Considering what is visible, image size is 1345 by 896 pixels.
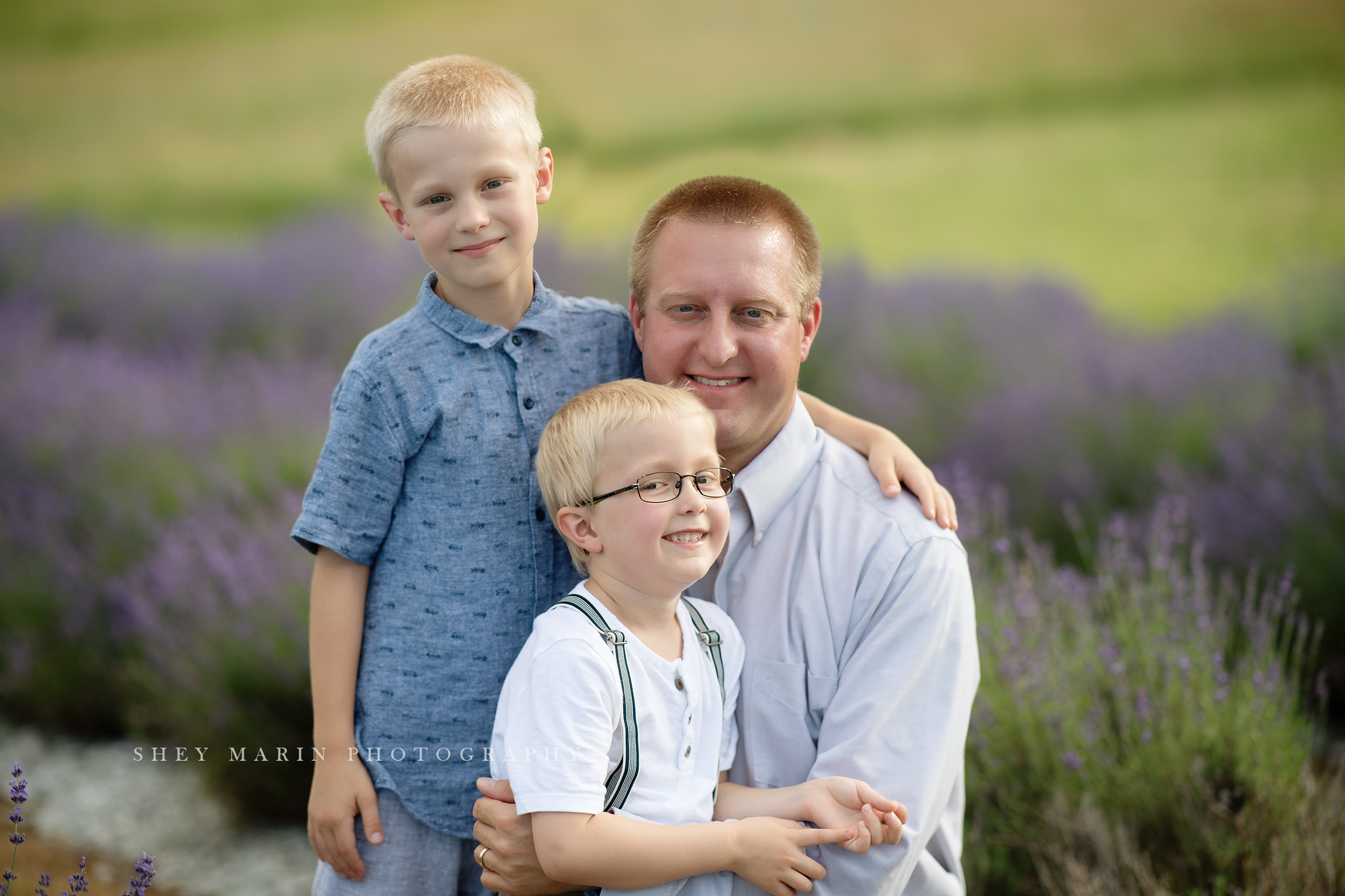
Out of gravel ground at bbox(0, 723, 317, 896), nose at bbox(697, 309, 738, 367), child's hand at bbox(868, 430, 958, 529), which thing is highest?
nose at bbox(697, 309, 738, 367)

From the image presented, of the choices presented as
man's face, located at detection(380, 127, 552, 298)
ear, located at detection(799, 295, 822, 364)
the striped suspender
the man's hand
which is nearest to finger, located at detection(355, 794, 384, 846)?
the man's hand

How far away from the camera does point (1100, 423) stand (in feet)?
14.9

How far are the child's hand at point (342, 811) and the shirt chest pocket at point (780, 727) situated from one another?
0.70 meters

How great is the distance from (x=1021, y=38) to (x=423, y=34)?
131 inches

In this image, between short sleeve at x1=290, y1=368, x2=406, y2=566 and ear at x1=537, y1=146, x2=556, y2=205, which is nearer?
short sleeve at x1=290, y1=368, x2=406, y2=566

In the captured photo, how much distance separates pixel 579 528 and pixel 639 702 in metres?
0.31

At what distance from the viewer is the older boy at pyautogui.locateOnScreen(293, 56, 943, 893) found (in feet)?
6.11

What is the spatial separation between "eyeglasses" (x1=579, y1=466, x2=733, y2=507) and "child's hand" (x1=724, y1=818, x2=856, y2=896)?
0.54 m

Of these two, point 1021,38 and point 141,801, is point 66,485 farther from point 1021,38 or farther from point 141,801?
point 1021,38

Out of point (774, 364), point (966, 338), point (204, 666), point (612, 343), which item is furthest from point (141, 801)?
point (966, 338)

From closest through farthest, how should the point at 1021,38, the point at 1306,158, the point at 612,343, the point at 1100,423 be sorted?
the point at 612,343, the point at 1100,423, the point at 1306,158, the point at 1021,38

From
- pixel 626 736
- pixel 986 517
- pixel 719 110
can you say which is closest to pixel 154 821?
pixel 626 736

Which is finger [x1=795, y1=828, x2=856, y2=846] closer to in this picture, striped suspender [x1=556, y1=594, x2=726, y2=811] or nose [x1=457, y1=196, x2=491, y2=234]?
striped suspender [x1=556, y1=594, x2=726, y2=811]

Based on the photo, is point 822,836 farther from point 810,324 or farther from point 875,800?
point 810,324
